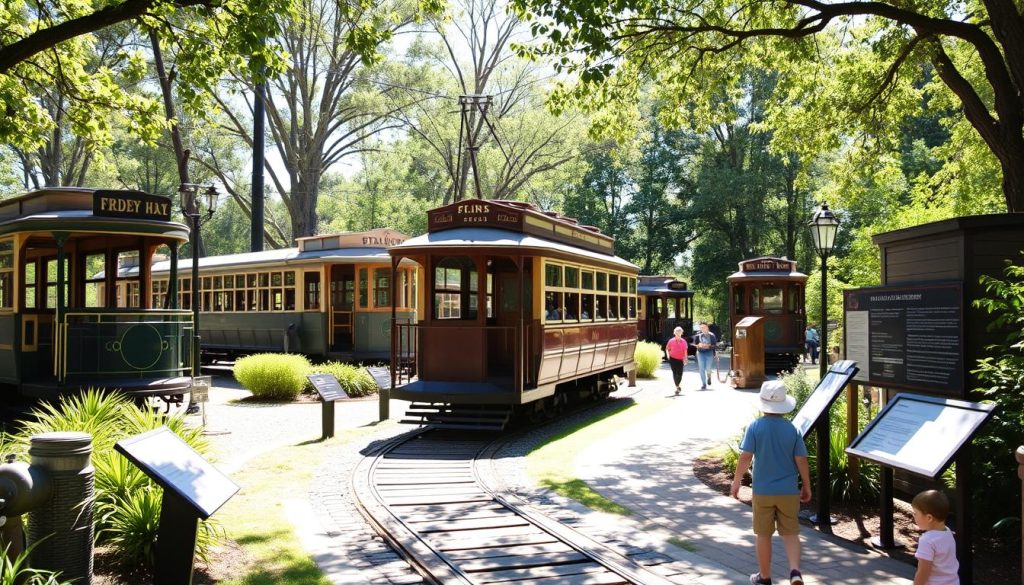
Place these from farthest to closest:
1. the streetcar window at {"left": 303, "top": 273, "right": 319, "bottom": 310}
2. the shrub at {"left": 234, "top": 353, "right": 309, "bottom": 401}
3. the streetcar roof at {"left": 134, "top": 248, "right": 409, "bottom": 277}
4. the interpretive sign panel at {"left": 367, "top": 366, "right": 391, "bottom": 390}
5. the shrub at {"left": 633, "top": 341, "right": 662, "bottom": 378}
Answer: the shrub at {"left": 633, "top": 341, "right": 662, "bottom": 378}
the streetcar window at {"left": 303, "top": 273, "right": 319, "bottom": 310}
the streetcar roof at {"left": 134, "top": 248, "right": 409, "bottom": 277}
the shrub at {"left": 234, "top": 353, "right": 309, "bottom": 401}
the interpretive sign panel at {"left": 367, "top": 366, "right": 391, "bottom": 390}

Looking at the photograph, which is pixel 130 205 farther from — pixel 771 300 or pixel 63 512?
pixel 771 300

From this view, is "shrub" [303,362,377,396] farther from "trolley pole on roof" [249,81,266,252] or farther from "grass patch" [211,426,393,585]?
"trolley pole on roof" [249,81,266,252]

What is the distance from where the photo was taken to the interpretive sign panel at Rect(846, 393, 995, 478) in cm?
522

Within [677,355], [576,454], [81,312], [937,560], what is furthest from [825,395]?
[677,355]

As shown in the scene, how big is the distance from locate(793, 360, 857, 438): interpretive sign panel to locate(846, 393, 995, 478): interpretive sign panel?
3.12 feet

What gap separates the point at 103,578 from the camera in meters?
5.66

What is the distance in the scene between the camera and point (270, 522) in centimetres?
733

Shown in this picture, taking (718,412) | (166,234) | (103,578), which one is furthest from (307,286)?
(103,578)

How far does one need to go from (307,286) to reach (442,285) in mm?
10485

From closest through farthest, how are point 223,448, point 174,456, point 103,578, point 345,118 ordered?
1. point 174,456
2. point 103,578
3. point 223,448
4. point 345,118

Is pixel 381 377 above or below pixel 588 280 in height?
below

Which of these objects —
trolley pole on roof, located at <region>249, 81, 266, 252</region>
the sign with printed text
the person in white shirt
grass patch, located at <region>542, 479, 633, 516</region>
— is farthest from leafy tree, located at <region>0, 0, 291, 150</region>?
trolley pole on roof, located at <region>249, 81, 266, 252</region>

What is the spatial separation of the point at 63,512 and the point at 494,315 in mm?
8392

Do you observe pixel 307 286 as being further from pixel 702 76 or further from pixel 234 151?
pixel 234 151
